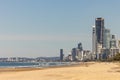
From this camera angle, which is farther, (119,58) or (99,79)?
(119,58)

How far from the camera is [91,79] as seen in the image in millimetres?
31062

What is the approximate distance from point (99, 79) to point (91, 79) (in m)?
0.85

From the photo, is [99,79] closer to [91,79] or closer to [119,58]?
[91,79]

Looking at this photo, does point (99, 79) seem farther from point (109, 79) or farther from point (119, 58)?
point (119, 58)

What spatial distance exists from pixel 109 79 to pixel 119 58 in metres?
153

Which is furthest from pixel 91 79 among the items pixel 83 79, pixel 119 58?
pixel 119 58

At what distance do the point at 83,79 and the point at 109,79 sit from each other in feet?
8.00

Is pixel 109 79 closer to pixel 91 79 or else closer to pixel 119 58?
pixel 91 79

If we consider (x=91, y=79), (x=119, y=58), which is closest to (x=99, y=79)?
(x=91, y=79)

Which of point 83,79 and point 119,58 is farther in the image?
point 119,58

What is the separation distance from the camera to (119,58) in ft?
595

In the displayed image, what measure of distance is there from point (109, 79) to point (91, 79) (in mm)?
1670

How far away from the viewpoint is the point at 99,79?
31.4 meters

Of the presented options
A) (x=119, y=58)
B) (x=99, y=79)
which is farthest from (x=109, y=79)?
(x=119, y=58)
